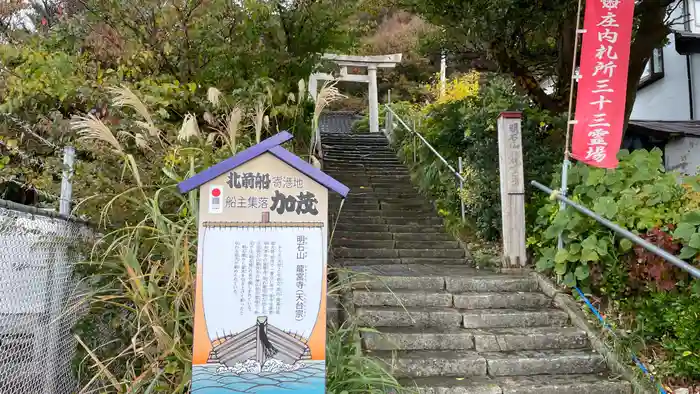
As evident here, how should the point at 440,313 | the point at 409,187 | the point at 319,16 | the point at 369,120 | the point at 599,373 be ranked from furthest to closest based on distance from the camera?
the point at 369,120, the point at 409,187, the point at 319,16, the point at 440,313, the point at 599,373

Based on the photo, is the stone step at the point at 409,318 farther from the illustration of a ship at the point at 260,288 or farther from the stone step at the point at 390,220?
the stone step at the point at 390,220

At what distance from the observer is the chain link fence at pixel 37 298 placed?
2715 millimetres

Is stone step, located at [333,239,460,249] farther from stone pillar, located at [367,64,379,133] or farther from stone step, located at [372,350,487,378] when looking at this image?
stone pillar, located at [367,64,379,133]

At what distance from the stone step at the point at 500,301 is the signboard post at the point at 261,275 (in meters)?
2.65

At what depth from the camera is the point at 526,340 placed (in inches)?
171

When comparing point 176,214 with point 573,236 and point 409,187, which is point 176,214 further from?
point 409,187

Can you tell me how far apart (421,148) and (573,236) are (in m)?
6.09

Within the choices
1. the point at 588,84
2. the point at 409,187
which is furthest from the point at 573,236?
the point at 409,187

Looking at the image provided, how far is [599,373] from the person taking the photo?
407 cm

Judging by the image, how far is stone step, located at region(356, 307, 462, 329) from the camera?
4.46 m

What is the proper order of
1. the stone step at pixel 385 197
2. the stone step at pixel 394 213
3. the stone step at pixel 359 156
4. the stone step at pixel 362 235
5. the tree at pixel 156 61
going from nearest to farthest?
the tree at pixel 156 61 < the stone step at pixel 362 235 < the stone step at pixel 394 213 < the stone step at pixel 385 197 < the stone step at pixel 359 156

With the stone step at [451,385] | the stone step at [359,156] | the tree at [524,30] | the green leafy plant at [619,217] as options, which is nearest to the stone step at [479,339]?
the stone step at [451,385]

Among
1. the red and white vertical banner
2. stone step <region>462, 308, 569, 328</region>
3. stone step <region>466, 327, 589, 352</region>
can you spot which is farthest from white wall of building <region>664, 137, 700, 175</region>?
stone step <region>466, 327, 589, 352</region>

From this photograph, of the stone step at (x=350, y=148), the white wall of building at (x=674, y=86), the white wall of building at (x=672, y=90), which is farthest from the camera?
the stone step at (x=350, y=148)
